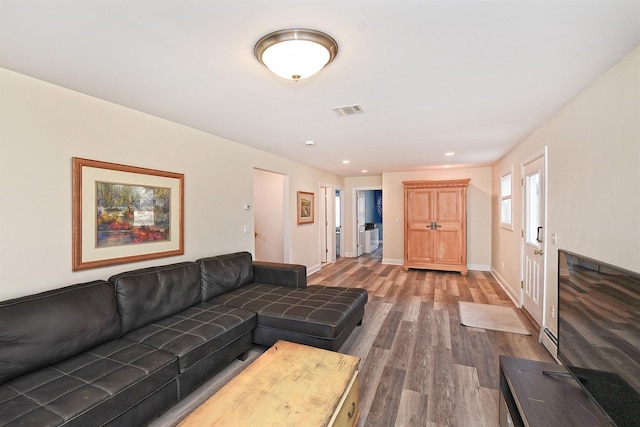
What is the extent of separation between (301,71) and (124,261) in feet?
7.39

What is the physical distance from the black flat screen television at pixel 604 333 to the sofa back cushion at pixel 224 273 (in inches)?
113

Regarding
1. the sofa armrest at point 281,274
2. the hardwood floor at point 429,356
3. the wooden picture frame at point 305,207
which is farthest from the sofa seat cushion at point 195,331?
the wooden picture frame at point 305,207

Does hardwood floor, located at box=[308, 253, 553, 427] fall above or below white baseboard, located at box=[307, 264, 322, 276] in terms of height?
below

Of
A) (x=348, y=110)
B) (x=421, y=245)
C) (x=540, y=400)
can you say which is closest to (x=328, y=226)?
(x=421, y=245)

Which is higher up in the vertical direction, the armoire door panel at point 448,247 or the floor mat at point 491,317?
the armoire door panel at point 448,247

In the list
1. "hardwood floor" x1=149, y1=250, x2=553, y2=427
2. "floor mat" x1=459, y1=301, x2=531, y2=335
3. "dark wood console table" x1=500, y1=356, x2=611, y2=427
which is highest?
"dark wood console table" x1=500, y1=356, x2=611, y2=427

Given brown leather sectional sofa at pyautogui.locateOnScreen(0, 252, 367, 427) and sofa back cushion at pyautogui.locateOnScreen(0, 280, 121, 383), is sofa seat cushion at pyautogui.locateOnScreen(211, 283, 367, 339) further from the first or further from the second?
sofa back cushion at pyautogui.locateOnScreen(0, 280, 121, 383)

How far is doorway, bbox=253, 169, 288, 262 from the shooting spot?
17.6 feet

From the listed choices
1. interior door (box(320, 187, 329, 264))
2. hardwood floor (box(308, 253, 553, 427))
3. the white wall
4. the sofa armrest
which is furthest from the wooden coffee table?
interior door (box(320, 187, 329, 264))

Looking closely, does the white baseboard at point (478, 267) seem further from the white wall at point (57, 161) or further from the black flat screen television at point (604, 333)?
the white wall at point (57, 161)

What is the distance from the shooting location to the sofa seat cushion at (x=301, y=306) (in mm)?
2445

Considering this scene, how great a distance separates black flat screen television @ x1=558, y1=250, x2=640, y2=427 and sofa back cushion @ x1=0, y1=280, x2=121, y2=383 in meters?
2.82

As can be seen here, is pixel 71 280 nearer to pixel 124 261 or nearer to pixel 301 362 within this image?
pixel 124 261

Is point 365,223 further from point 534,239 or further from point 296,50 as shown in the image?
point 296,50
